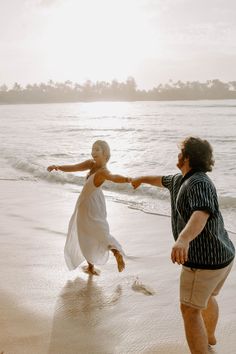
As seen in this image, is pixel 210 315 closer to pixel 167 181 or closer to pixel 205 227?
pixel 205 227

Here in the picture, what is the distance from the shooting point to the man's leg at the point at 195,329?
3.14 meters

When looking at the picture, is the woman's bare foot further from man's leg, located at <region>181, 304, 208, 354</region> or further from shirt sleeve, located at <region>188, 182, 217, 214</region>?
shirt sleeve, located at <region>188, 182, 217, 214</region>

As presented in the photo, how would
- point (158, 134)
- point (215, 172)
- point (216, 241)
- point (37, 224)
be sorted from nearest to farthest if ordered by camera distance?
point (216, 241), point (37, 224), point (215, 172), point (158, 134)

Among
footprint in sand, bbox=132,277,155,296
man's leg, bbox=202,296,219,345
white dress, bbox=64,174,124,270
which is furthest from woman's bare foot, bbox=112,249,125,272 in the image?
man's leg, bbox=202,296,219,345

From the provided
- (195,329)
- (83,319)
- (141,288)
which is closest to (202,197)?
(195,329)

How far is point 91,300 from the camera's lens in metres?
4.43

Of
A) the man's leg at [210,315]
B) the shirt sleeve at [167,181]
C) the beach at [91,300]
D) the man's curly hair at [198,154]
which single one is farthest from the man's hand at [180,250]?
the beach at [91,300]

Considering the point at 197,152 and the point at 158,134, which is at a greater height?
the point at 197,152

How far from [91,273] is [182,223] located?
2228mm

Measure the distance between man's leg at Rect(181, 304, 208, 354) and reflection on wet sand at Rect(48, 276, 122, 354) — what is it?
0.68 metres

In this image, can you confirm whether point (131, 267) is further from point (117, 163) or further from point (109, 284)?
point (117, 163)

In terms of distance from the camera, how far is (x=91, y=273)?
5129 mm

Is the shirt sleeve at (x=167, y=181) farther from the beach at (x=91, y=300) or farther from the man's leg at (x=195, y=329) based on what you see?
the beach at (x=91, y=300)

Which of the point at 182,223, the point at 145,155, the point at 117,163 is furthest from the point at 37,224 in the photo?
the point at 145,155
